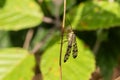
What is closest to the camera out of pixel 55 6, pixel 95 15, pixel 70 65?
pixel 70 65

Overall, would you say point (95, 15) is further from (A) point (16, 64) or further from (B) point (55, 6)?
(A) point (16, 64)

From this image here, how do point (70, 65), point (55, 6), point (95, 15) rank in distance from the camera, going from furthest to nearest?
point (55, 6) → point (95, 15) → point (70, 65)

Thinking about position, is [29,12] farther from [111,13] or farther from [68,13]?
[111,13]

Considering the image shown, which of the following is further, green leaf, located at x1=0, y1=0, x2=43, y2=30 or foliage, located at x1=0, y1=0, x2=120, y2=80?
green leaf, located at x1=0, y1=0, x2=43, y2=30

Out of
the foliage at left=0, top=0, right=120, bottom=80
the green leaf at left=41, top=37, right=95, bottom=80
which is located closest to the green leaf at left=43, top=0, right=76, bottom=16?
the foliage at left=0, top=0, right=120, bottom=80

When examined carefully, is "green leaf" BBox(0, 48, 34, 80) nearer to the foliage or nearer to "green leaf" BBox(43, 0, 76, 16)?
the foliage

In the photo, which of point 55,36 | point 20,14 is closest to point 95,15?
point 55,36

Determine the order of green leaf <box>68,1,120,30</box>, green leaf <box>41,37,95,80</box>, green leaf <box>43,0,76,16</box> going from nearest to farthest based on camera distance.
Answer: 1. green leaf <box>41,37,95,80</box>
2. green leaf <box>68,1,120,30</box>
3. green leaf <box>43,0,76,16</box>
